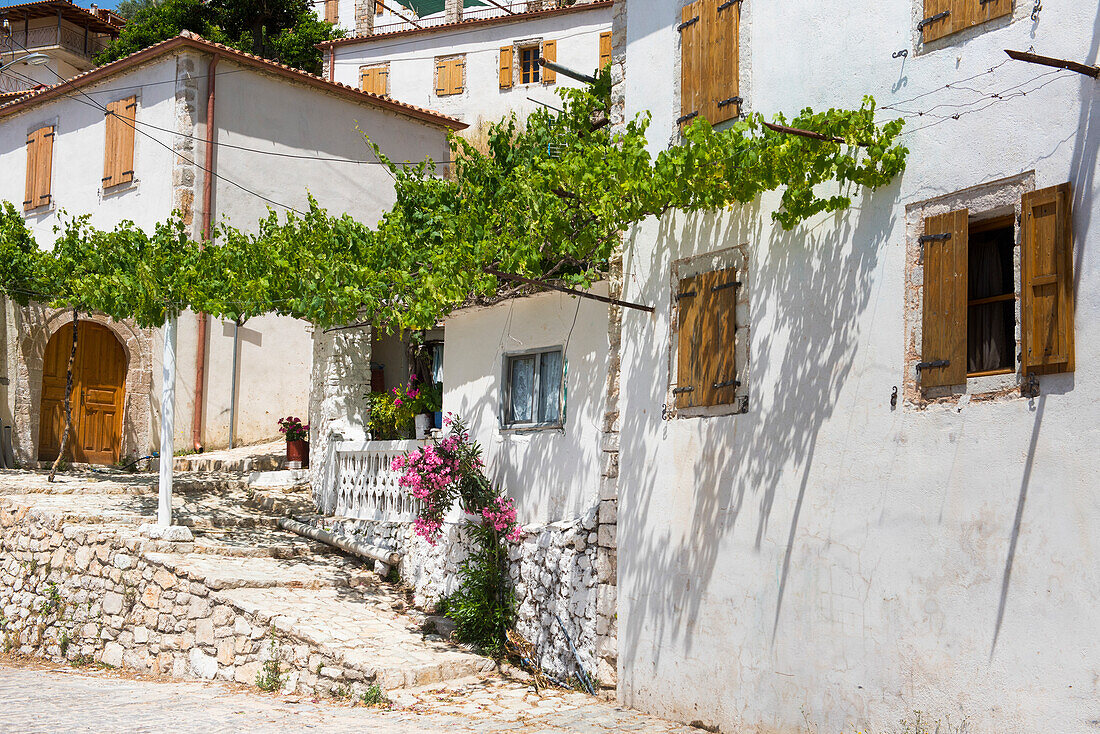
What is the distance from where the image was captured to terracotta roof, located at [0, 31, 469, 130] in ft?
54.6

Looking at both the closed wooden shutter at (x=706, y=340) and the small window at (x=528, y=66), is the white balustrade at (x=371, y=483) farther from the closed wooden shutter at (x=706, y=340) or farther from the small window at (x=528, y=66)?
the small window at (x=528, y=66)

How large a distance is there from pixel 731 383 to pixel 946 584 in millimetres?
2272

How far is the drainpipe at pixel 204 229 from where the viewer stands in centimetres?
1645

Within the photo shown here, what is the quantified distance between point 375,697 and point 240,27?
86.1 feet

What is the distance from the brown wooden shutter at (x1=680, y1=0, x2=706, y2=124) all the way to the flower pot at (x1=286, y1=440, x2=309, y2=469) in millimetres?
8927

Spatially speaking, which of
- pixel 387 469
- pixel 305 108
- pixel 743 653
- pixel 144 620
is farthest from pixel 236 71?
pixel 743 653

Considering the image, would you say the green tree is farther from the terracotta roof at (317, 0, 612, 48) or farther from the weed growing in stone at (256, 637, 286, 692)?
the weed growing in stone at (256, 637, 286, 692)

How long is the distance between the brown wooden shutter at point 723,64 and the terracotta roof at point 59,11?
32263mm

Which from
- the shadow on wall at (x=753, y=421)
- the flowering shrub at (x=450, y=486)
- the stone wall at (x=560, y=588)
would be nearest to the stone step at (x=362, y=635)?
the stone wall at (x=560, y=588)

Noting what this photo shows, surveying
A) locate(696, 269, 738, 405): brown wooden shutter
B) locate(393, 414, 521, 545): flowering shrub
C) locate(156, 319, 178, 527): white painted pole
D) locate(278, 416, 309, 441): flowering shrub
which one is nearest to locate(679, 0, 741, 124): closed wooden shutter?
locate(696, 269, 738, 405): brown wooden shutter

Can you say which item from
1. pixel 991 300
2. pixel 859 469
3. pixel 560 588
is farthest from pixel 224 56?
pixel 991 300

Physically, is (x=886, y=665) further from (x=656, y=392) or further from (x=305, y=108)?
(x=305, y=108)

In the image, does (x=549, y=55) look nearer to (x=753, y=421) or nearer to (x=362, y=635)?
(x=362, y=635)

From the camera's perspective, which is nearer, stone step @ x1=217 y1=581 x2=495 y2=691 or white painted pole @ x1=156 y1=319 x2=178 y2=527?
stone step @ x1=217 y1=581 x2=495 y2=691
